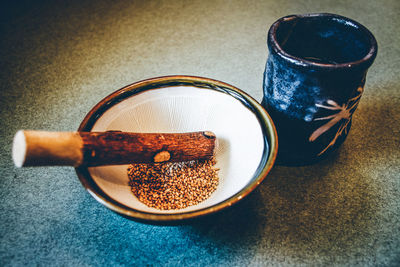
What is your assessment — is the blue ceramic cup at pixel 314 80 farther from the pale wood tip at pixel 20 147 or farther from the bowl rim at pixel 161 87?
the pale wood tip at pixel 20 147

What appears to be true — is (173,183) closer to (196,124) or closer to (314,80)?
(196,124)

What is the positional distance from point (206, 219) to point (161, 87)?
1.46ft

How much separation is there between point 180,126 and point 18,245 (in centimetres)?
59

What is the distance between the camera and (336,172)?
38.3 inches

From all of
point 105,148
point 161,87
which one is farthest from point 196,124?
point 105,148

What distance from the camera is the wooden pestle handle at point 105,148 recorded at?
0.59m

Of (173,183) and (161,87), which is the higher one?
(161,87)

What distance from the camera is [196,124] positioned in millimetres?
942

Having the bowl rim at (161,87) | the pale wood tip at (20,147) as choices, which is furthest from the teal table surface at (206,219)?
the pale wood tip at (20,147)

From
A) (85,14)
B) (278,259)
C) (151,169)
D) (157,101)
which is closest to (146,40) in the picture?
(85,14)

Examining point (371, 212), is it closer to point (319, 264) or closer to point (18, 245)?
point (319, 264)

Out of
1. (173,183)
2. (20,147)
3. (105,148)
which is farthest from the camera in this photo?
(173,183)

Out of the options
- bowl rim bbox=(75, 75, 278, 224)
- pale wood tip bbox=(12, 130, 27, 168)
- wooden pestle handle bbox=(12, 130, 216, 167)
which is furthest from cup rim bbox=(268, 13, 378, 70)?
pale wood tip bbox=(12, 130, 27, 168)

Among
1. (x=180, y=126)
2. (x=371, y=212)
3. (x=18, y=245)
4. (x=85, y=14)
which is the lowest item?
(x=371, y=212)
